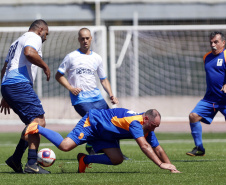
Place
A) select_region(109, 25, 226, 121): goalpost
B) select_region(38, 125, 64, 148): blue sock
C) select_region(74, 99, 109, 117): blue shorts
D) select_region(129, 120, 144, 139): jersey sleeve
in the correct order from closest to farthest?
select_region(129, 120, 144, 139): jersey sleeve < select_region(38, 125, 64, 148): blue sock < select_region(74, 99, 109, 117): blue shorts < select_region(109, 25, 226, 121): goalpost

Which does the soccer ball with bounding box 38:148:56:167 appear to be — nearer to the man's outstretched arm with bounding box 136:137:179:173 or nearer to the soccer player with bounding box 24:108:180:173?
the soccer player with bounding box 24:108:180:173

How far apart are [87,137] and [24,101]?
3.09 ft

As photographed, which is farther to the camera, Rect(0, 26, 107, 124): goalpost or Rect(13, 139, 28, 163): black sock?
Rect(0, 26, 107, 124): goalpost

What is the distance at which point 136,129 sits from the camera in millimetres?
7430

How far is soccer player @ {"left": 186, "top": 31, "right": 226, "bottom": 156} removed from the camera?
397 inches

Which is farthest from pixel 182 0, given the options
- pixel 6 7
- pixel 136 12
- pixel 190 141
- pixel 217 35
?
pixel 217 35

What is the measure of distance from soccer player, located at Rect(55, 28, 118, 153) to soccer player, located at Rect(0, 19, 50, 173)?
5.98ft

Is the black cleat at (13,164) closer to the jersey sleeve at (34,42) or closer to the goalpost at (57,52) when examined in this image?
the jersey sleeve at (34,42)

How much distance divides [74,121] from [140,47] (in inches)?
157

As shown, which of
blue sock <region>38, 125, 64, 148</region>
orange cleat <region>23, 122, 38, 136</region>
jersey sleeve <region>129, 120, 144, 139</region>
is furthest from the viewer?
blue sock <region>38, 125, 64, 148</region>

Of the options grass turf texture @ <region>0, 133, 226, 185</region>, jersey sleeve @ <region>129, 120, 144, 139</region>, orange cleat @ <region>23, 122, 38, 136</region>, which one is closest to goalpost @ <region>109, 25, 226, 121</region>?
grass turf texture @ <region>0, 133, 226, 185</region>

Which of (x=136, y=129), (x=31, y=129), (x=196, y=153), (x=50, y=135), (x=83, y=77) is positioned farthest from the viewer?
(x=196, y=153)

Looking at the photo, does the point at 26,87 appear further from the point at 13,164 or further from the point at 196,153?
the point at 196,153

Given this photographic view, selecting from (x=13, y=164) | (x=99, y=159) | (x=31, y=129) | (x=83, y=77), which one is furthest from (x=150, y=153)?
(x=83, y=77)
